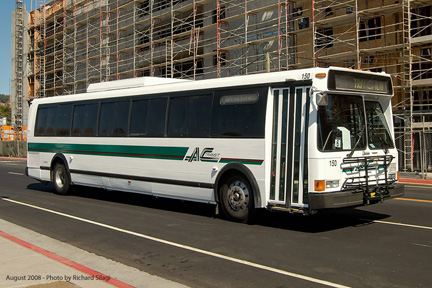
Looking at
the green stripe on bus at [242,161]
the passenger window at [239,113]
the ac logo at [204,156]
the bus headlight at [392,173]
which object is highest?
the passenger window at [239,113]

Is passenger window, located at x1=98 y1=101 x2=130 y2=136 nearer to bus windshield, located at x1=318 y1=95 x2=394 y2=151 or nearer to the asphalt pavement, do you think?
the asphalt pavement

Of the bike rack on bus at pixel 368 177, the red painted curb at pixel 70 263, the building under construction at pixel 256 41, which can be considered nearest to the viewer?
the red painted curb at pixel 70 263

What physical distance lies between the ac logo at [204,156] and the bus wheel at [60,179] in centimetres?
564

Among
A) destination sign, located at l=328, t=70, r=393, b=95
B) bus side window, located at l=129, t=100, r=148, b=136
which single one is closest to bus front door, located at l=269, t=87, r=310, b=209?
destination sign, located at l=328, t=70, r=393, b=95

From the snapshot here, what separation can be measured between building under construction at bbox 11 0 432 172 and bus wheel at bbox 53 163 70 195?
10.3 m

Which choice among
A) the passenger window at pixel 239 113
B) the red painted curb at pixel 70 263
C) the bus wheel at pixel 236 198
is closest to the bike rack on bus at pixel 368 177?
the passenger window at pixel 239 113

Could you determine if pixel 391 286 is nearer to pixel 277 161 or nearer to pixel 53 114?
pixel 277 161

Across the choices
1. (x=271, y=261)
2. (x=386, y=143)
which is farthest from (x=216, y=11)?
(x=271, y=261)

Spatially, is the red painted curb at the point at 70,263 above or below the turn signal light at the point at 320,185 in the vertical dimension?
below

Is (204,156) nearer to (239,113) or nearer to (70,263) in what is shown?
(239,113)

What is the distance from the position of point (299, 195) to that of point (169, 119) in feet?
13.2

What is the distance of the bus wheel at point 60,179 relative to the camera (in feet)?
46.3

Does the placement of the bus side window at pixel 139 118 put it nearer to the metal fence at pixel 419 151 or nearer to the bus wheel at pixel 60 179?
the bus wheel at pixel 60 179

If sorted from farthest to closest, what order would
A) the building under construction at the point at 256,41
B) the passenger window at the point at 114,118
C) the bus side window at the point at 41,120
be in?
the building under construction at the point at 256,41
the bus side window at the point at 41,120
the passenger window at the point at 114,118
